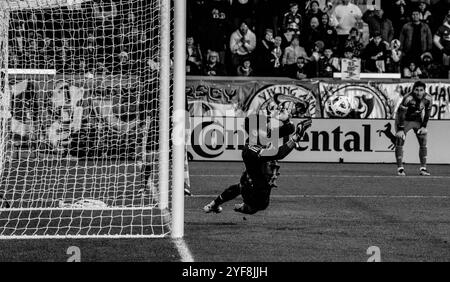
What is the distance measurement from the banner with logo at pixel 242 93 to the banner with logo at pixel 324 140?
1151 mm

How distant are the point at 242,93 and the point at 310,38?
93.7 inches

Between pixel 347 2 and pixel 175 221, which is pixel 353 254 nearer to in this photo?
pixel 175 221

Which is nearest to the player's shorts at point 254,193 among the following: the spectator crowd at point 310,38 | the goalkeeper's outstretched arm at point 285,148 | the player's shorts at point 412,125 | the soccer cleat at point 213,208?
the goalkeeper's outstretched arm at point 285,148

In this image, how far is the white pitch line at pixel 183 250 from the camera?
8.53 meters

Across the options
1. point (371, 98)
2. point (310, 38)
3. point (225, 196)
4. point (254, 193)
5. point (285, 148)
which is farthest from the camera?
point (310, 38)

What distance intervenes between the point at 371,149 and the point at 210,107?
396cm

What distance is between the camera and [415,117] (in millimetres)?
19219

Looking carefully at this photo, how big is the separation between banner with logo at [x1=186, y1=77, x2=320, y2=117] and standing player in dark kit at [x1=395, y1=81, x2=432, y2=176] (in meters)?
3.62

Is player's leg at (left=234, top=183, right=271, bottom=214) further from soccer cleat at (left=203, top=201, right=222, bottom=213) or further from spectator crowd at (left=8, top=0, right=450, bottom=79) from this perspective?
spectator crowd at (left=8, top=0, right=450, bottom=79)

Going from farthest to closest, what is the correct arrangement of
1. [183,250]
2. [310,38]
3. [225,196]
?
[310,38] → [225,196] → [183,250]

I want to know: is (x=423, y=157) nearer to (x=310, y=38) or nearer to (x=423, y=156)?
(x=423, y=156)

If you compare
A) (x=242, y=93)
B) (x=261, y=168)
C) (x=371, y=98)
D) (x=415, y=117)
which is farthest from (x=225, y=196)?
(x=371, y=98)

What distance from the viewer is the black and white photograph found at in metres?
9.84

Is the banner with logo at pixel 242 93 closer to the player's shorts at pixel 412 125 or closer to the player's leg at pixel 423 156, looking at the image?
the player's shorts at pixel 412 125
